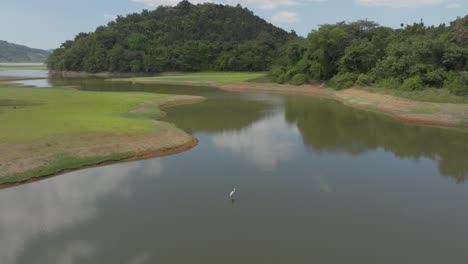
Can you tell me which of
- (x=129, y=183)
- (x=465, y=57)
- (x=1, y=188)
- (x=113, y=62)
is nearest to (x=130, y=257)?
(x=129, y=183)

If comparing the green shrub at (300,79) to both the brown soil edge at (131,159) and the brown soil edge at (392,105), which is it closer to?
the brown soil edge at (392,105)

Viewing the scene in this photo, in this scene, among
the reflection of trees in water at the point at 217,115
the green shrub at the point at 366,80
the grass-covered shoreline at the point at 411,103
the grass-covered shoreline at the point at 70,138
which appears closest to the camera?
the grass-covered shoreline at the point at 70,138

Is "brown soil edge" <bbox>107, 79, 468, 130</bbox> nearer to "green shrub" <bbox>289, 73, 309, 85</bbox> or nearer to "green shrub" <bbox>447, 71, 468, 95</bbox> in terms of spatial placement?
"green shrub" <bbox>289, 73, 309, 85</bbox>

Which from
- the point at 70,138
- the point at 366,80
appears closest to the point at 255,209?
the point at 70,138

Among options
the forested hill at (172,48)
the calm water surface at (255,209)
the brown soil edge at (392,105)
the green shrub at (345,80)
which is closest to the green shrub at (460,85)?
the brown soil edge at (392,105)

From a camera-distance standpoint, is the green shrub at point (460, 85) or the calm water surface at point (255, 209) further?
the green shrub at point (460, 85)

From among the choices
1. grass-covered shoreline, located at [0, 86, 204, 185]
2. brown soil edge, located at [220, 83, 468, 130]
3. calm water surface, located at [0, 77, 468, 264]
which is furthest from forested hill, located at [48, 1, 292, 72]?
calm water surface, located at [0, 77, 468, 264]
